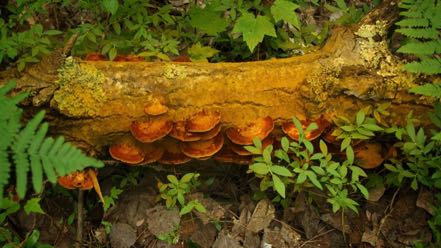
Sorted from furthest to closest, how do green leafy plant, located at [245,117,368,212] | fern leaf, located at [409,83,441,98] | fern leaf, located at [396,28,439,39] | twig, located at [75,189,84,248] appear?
twig, located at [75,189,84,248] → green leafy plant, located at [245,117,368,212] → fern leaf, located at [396,28,439,39] → fern leaf, located at [409,83,441,98]

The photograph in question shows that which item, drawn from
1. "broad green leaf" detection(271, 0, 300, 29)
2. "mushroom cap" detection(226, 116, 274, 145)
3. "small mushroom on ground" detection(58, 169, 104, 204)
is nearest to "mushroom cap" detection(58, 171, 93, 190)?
"small mushroom on ground" detection(58, 169, 104, 204)

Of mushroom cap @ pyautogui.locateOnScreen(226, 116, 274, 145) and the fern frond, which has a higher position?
the fern frond

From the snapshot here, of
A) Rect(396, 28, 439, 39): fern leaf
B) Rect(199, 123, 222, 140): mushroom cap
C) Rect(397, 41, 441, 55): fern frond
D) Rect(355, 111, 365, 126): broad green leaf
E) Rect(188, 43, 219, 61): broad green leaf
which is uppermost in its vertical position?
Rect(396, 28, 439, 39): fern leaf

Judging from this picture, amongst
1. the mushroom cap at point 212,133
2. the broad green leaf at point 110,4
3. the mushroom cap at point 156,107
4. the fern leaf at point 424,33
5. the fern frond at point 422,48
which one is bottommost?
the mushroom cap at point 212,133

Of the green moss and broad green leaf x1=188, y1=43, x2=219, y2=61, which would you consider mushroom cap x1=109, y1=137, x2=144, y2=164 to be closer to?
broad green leaf x1=188, y1=43, x2=219, y2=61

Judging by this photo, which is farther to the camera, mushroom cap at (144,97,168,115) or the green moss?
the green moss

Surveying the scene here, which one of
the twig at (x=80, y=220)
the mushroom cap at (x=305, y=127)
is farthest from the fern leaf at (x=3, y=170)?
the mushroom cap at (x=305, y=127)

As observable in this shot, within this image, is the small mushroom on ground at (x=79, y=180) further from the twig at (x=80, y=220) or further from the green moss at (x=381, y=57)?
the green moss at (x=381, y=57)

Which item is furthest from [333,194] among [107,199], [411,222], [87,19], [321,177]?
[87,19]
